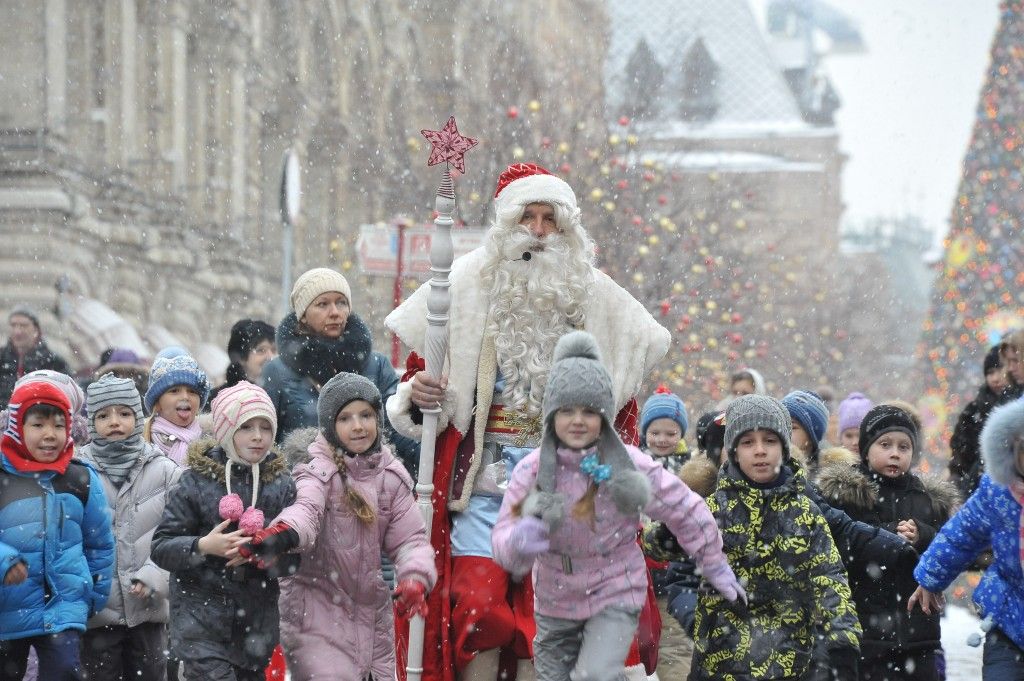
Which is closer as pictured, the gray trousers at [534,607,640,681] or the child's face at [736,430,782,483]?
the gray trousers at [534,607,640,681]

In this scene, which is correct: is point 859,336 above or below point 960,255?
below

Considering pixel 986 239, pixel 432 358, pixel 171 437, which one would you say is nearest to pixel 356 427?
pixel 432 358

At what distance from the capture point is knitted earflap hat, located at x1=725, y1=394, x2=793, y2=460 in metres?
5.82

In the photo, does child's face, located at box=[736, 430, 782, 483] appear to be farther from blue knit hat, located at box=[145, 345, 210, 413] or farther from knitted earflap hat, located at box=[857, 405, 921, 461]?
blue knit hat, located at box=[145, 345, 210, 413]

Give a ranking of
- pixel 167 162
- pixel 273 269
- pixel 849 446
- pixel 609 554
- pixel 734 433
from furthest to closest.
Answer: pixel 273 269, pixel 167 162, pixel 849 446, pixel 734 433, pixel 609 554

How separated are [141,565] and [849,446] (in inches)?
157

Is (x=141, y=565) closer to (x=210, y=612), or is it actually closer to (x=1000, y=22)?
(x=210, y=612)

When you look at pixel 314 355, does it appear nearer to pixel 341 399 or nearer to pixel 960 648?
pixel 341 399

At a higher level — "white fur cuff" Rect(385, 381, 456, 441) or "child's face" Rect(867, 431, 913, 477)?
"white fur cuff" Rect(385, 381, 456, 441)

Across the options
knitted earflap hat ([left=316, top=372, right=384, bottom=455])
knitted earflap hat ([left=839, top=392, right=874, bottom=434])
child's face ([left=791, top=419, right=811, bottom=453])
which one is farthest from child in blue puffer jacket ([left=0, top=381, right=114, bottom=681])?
knitted earflap hat ([left=839, top=392, right=874, bottom=434])

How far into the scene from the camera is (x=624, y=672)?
5590 millimetres

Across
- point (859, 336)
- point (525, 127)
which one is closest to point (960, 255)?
point (525, 127)

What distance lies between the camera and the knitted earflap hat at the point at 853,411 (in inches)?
350

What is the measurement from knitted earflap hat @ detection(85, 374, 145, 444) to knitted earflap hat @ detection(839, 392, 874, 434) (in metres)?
3.86
